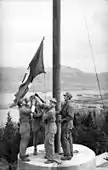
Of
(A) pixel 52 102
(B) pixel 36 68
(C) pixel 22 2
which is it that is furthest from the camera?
(C) pixel 22 2

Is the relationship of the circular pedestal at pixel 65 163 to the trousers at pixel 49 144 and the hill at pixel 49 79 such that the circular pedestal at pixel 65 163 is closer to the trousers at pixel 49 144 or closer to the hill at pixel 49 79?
the trousers at pixel 49 144

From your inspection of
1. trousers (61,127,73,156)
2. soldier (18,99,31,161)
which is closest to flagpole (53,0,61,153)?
trousers (61,127,73,156)

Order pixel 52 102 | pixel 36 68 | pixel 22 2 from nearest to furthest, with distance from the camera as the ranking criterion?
pixel 52 102 < pixel 36 68 < pixel 22 2

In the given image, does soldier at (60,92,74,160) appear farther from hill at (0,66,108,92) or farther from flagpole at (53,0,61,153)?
hill at (0,66,108,92)

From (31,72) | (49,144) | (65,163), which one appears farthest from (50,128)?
(31,72)

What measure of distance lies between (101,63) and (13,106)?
71 cm

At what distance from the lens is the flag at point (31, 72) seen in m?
2.21

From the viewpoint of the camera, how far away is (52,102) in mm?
2033

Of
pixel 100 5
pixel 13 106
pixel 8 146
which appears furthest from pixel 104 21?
pixel 8 146

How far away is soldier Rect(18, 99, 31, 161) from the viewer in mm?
2043

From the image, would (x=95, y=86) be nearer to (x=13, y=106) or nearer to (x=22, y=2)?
(x=13, y=106)

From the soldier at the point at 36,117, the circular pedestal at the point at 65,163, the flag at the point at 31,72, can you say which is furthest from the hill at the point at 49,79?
the circular pedestal at the point at 65,163

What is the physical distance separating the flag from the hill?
0.11 meters

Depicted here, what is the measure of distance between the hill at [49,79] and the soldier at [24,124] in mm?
283
